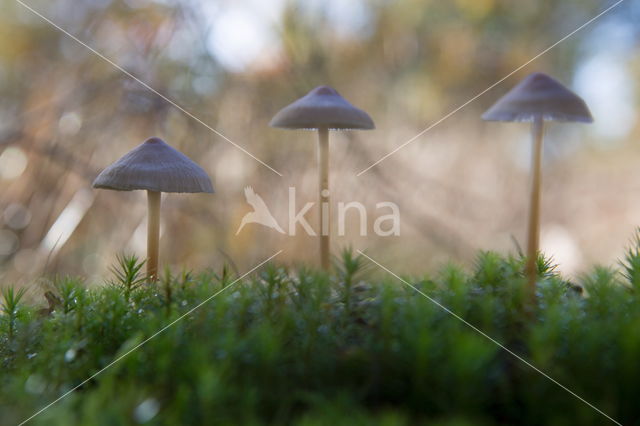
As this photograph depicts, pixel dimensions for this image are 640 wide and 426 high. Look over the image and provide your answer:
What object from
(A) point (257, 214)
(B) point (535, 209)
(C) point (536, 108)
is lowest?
(A) point (257, 214)

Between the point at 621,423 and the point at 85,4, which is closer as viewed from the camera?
the point at 621,423

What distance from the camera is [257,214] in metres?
2.33

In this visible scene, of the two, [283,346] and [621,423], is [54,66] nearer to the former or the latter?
[283,346]

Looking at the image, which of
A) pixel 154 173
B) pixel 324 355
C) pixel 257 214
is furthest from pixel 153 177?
pixel 257 214

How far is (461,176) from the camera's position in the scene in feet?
8.30

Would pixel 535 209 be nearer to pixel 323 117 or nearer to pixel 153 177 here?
pixel 323 117

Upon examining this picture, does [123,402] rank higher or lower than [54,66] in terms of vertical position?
lower

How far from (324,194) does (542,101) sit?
1.71 feet

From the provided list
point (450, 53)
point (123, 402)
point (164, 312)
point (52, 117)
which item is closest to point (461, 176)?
point (450, 53)

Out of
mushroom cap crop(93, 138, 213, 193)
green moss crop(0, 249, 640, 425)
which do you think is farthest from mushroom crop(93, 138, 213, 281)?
green moss crop(0, 249, 640, 425)

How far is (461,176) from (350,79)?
72cm

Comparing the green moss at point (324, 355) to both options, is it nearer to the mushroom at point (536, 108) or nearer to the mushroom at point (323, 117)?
the mushroom at point (536, 108)

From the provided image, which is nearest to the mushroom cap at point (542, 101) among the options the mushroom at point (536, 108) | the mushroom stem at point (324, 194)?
the mushroom at point (536, 108)

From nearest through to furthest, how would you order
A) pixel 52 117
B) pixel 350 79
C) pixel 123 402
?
pixel 123 402, pixel 52 117, pixel 350 79
